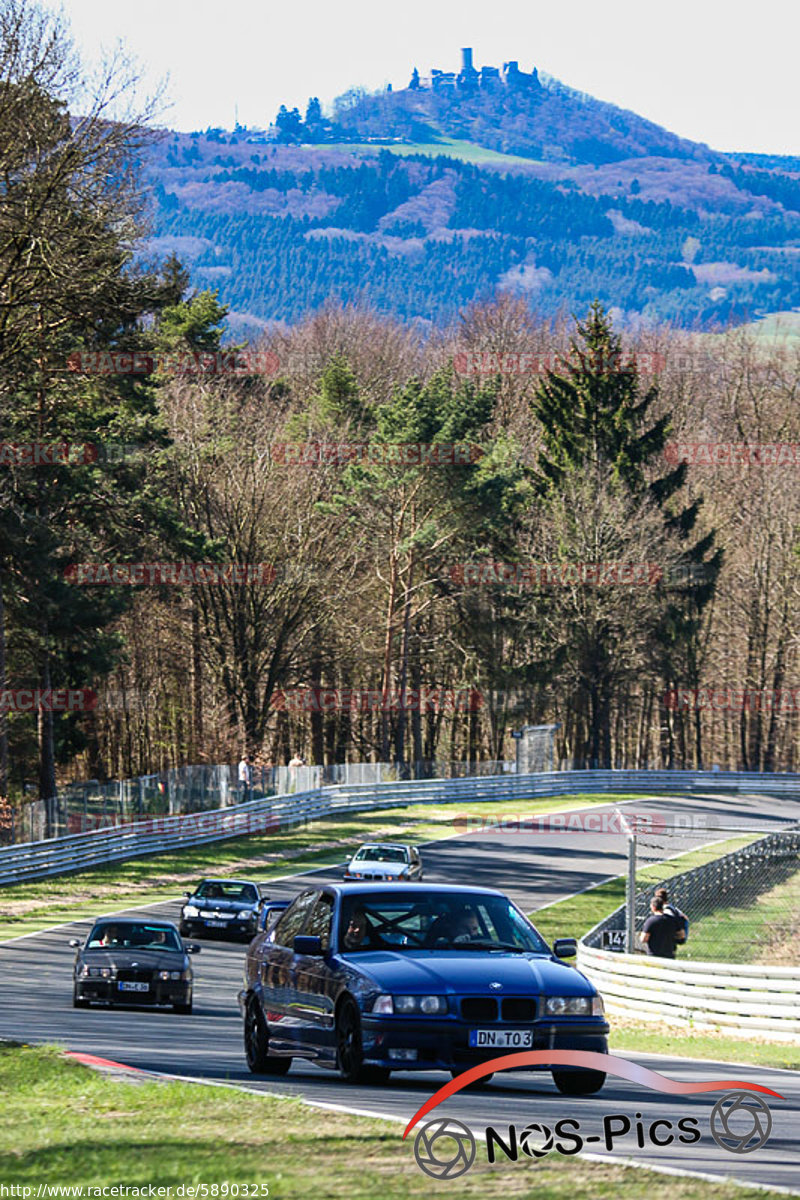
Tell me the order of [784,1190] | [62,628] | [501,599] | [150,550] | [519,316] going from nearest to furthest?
[784,1190] → [62,628] → [150,550] → [501,599] → [519,316]

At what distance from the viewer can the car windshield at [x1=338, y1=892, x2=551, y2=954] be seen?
11.7m

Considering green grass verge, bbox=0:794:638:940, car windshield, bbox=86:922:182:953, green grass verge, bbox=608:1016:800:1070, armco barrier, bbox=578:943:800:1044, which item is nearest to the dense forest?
green grass verge, bbox=0:794:638:940

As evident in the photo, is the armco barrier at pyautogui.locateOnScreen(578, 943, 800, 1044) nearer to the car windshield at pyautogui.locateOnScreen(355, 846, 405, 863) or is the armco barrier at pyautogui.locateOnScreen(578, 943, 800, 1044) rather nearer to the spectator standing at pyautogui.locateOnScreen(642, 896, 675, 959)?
the spectator standing at pyautogui.locateOnScreen(642, 896, 675, 959)

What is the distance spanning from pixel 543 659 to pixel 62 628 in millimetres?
32377

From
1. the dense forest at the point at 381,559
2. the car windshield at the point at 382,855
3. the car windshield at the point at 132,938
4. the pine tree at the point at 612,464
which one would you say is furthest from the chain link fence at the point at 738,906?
the pine tree at the point at 612,464

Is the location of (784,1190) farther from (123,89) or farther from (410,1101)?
(123,89)

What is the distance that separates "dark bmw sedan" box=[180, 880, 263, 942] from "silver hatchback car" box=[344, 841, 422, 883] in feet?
18.0

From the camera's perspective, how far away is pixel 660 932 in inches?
827

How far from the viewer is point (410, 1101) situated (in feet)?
33.8

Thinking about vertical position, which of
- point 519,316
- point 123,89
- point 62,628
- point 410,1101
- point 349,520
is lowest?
point 410,1101

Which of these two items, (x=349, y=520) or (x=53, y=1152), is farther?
(x=349, y=520)

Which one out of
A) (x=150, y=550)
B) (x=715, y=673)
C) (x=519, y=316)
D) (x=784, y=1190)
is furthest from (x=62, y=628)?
(x=519, y=316)

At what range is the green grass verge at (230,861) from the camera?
35.7 meters

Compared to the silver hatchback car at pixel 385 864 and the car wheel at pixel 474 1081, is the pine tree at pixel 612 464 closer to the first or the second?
the silver hatchback car at pixel 385 864
